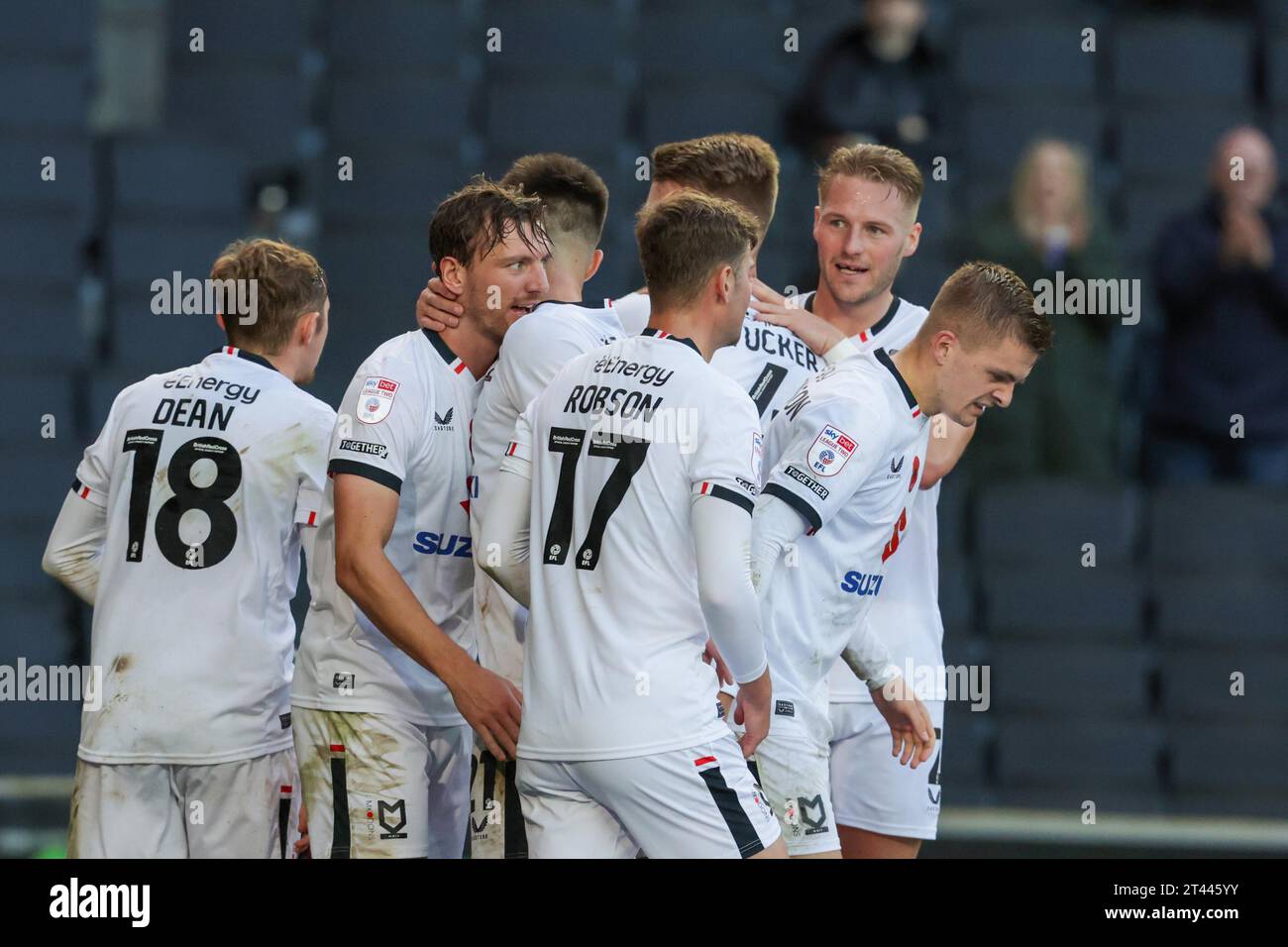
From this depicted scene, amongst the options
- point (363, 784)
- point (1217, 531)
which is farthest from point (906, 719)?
point (1217, 531)

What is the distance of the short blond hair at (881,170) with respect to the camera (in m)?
5.22

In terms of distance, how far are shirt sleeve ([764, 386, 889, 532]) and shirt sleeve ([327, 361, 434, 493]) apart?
2.93 ft

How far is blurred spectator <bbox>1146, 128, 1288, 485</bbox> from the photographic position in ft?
26.1

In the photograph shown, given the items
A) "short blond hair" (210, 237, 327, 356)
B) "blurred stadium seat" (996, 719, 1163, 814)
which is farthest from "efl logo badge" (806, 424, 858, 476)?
"blurred stadium seat" (996, 719, 1163, 814)

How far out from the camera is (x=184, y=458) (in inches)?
180

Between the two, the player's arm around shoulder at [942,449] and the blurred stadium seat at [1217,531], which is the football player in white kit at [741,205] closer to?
the player's arm around shoulder at [942,449]

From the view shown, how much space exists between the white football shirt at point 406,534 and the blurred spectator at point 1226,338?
14.5 feet

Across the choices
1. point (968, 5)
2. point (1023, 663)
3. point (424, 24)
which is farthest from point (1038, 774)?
point (424, 24)

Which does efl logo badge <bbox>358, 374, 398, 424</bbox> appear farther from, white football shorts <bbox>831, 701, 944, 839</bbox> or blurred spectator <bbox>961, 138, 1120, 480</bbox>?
blurred spectator <bbox>961, 138, 1120, 480</bbox>

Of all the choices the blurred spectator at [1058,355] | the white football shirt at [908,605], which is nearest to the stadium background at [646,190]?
the blurred spectator at [1058,355]

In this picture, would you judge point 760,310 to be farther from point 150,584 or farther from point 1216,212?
point 1216,212

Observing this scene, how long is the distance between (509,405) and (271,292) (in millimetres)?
747

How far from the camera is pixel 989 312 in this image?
4.51 meters
